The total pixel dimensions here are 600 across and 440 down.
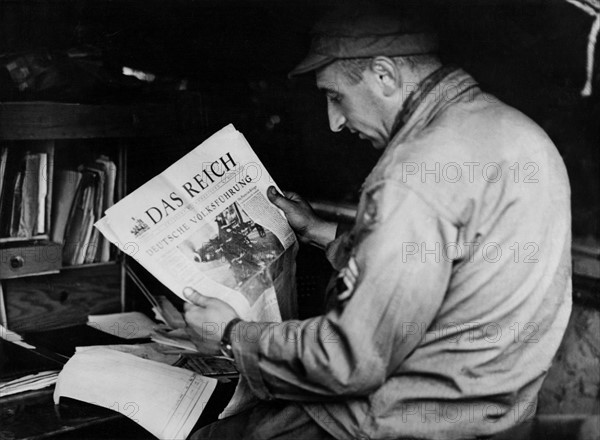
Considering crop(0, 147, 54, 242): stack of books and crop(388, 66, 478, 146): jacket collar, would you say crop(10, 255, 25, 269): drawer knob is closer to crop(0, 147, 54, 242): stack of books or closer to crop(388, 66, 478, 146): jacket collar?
crop(0, 147, 54, 242): stack of books

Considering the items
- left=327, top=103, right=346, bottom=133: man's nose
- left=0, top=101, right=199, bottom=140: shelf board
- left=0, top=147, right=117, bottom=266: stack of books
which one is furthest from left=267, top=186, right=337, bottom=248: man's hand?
left=0, top=147, right=117, bottom=266: stack of books

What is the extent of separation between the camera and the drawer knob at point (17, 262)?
182 cm

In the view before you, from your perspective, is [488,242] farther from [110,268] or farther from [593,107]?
[110,268]

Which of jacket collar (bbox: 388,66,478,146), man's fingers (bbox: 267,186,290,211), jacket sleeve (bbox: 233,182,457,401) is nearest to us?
jacket sleeve (bbox: 233,182,457,401)

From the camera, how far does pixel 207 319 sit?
4.15ft

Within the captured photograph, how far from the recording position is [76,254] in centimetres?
198

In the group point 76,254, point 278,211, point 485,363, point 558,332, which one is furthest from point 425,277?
point 76,254

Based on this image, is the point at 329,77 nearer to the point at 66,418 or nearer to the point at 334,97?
the point at 334,97

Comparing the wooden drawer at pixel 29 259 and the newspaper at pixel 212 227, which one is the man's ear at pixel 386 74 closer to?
the newspaper at pixel 212 227

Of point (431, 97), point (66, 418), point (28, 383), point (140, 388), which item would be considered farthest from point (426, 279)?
point (28, 383)

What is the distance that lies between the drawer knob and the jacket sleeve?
3.20ft

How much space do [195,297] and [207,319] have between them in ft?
0.24

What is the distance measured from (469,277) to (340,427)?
362mm

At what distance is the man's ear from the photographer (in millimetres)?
1262
